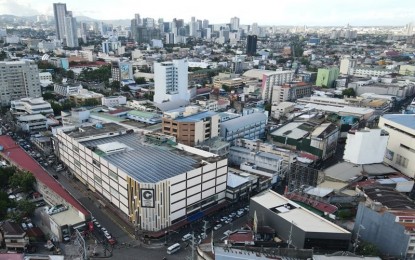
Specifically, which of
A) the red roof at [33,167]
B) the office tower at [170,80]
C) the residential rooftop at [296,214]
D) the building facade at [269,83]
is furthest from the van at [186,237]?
the building facade at [269,83]

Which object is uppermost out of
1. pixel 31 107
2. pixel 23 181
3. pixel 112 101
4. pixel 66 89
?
pixel 31 107

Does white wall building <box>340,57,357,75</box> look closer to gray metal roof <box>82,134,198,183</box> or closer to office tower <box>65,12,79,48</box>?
gray metal roof <box>82,134,198,183</box>

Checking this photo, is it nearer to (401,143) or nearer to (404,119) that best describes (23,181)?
(401,143)

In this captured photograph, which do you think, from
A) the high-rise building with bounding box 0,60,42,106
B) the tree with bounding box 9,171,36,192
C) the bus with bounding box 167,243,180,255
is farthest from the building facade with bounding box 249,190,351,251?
the high-rise building with bounding box 0,60,42,106

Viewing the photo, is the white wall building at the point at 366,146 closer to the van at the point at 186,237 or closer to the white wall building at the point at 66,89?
the van at the point at 186,237

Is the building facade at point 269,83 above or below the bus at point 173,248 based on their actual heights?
above

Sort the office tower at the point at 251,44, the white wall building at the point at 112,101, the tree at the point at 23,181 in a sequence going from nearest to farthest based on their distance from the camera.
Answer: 1. the tree at the point at 23,181
2. the white wall building at the point at 112,101
3. the office tower at the point at 251,44

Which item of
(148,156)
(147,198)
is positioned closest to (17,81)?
(148,156)
